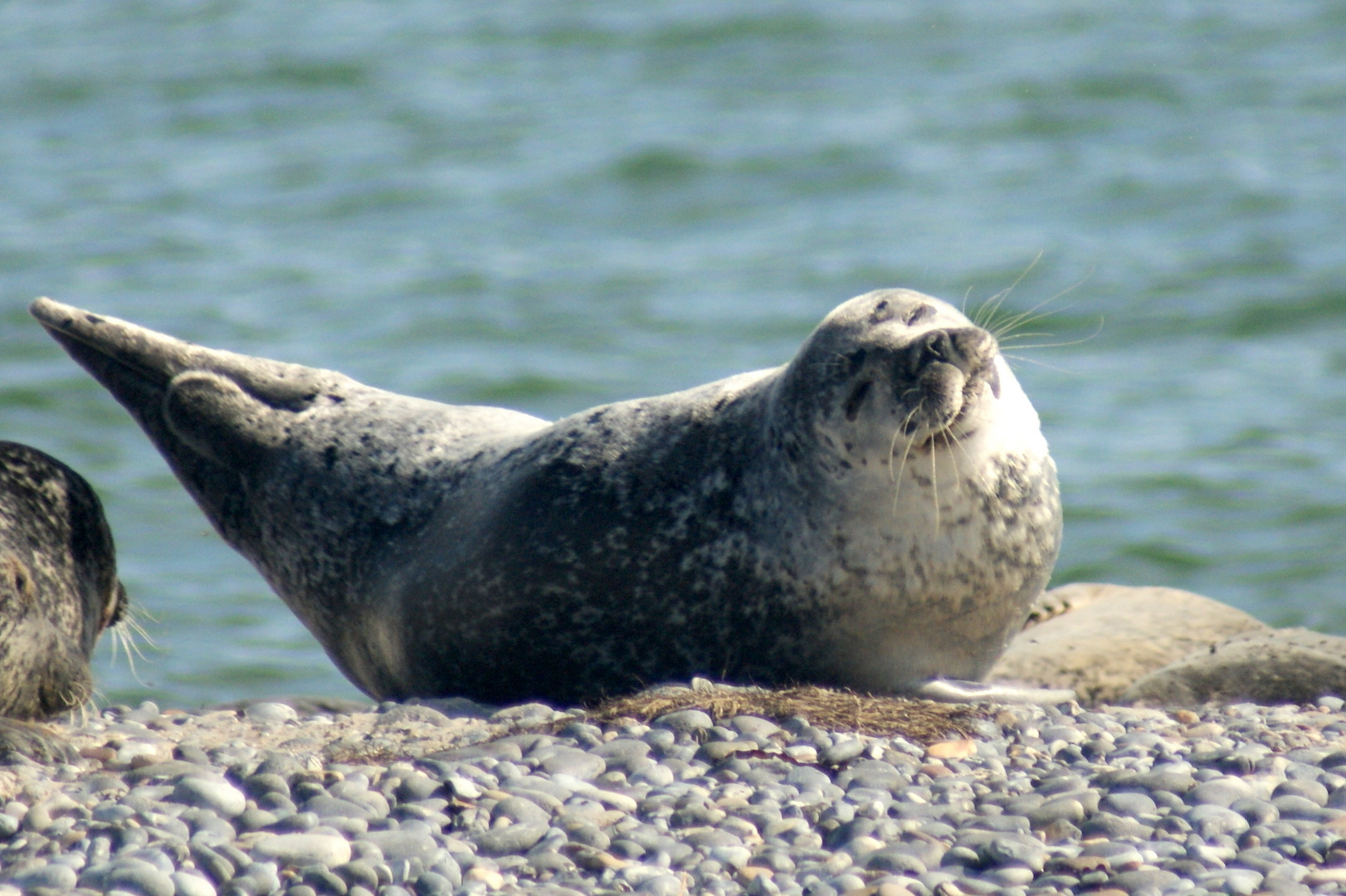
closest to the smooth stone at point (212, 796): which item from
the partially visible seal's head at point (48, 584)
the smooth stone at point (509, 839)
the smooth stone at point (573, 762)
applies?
the smooth stone at point (509, 839)

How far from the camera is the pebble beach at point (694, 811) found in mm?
3271

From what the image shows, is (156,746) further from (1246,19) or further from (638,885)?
(1246,19)

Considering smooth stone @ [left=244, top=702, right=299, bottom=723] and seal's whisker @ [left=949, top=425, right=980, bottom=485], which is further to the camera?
smooth stone @ [left=244, top=702, right=299, bottom=723]

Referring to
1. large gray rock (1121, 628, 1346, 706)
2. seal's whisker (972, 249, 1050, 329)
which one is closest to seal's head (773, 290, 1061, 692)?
seal's whisker (972, 249, 1050, 329)

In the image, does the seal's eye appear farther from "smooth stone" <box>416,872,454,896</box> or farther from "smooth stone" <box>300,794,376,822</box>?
"smooth stone" <box>416,872,454,896</box>

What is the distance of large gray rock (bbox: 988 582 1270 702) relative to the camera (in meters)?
5.84

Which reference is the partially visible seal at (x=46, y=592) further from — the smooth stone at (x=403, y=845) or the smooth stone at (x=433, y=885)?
the smooth stone at (x=433, y=885)

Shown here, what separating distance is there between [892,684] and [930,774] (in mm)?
891

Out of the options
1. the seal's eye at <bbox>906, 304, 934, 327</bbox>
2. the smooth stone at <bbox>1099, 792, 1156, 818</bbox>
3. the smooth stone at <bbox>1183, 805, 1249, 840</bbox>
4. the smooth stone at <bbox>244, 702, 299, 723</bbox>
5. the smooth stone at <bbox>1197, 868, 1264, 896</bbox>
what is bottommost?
the smooth stone at <bbox>244, 702, 299, 723</bbox>

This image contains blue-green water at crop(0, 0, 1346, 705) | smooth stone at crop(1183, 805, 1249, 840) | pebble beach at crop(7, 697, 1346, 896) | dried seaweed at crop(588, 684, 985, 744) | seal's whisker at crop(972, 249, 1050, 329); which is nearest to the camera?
pebble beach at crop(7, 697, 1346, 896)

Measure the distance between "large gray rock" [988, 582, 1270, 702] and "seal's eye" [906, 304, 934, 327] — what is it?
1.36 m

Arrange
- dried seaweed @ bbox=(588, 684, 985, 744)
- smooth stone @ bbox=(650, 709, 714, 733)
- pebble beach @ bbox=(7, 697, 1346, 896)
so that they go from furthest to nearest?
dried seaweed @ bbox=(588, 684, 985, 744) < smooth stone @ bbox=(650, 709, 714, 733) < pebble beach @ bbox=(7, 697, 1346, 896)

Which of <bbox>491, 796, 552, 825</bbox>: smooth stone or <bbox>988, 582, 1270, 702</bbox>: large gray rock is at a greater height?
<bbox>491, 796, 552, 825</bbox>: smooth stone

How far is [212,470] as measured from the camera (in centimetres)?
582
